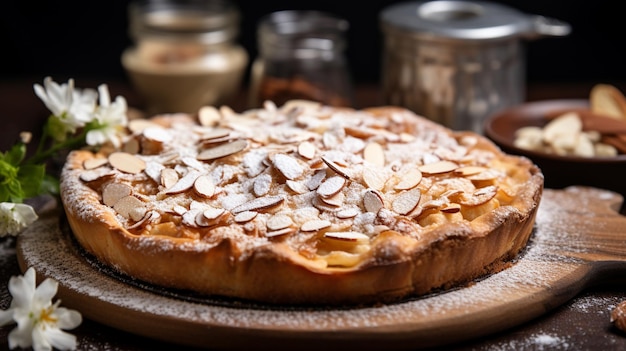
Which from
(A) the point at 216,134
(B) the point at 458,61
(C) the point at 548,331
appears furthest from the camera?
(B) the point at 458,61

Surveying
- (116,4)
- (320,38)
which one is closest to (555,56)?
(320,38)

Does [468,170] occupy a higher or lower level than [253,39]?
higher

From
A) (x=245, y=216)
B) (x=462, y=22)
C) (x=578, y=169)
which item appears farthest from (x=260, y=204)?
(x=462, y=22)

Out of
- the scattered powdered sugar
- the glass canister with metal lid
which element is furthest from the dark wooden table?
the glass canister with metal lid

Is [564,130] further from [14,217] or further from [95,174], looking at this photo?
[14,217]

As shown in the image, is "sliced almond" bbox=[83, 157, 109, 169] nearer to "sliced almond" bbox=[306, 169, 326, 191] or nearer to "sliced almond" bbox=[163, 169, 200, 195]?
"sliced almond" bbox=[163, 169, 200, 195]
